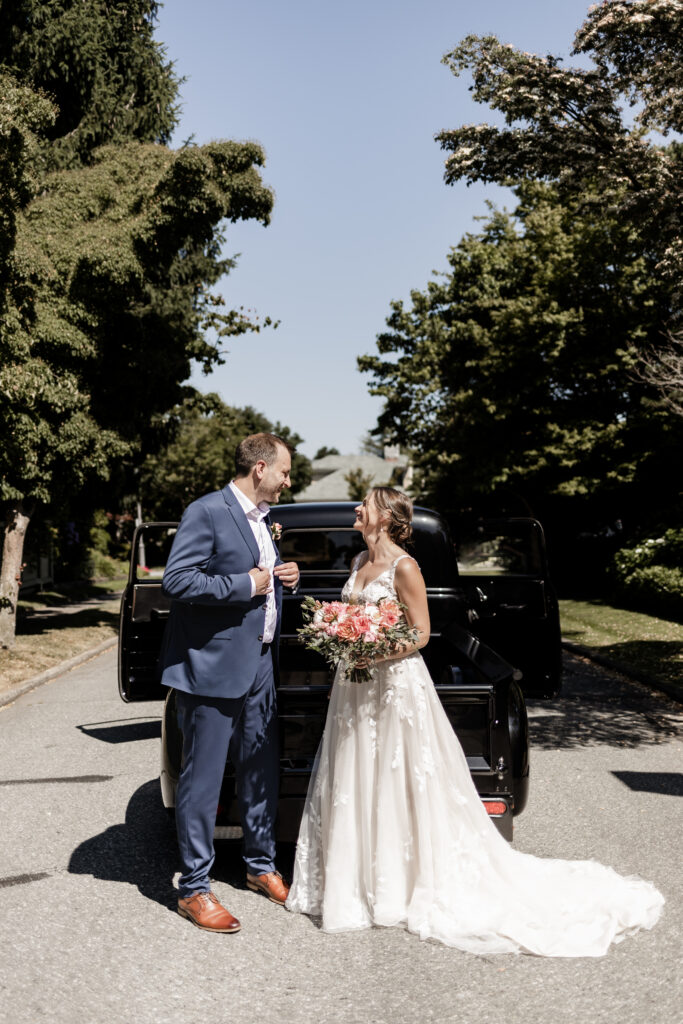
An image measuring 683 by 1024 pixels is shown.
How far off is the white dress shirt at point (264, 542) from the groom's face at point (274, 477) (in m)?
0.06

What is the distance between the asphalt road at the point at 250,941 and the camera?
11.2 feet

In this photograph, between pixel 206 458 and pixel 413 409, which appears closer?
pixel 413 409

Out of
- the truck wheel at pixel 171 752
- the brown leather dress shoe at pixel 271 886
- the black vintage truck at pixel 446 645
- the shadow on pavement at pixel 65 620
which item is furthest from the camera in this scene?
the shadow on pavement at pixel 65 620

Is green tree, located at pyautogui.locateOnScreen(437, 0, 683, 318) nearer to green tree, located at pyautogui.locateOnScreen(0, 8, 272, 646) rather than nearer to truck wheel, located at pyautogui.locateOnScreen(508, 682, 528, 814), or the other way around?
green tree, located at pyautogui.locateOnScreen(0, 8, 272, 646)

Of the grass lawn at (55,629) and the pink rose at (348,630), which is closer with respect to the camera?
the pink rose at (348,630)

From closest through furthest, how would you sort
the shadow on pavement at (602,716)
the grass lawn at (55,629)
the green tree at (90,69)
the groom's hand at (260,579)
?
the groom's hand at (260,579) < the shadow on pavement at (602,716) < the grass lawn at (55,629) < the green tree at (90,69)

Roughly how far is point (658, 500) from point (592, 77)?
19577mm

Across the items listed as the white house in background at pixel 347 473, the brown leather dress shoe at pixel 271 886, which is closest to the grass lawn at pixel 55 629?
the brown leather dress shoe at pixel 271 886

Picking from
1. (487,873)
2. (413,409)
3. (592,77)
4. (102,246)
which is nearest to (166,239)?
(102,246)

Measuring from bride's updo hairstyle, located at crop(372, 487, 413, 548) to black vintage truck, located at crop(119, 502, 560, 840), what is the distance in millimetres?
785

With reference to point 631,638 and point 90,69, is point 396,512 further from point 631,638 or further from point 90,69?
Result: point 90,69

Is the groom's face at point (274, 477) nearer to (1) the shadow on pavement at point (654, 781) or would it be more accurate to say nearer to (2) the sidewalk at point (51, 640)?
(1) the shadow on pavement at point (654, 781)

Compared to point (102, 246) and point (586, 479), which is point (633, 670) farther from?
point (586, 479)

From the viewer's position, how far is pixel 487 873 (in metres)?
4.24
